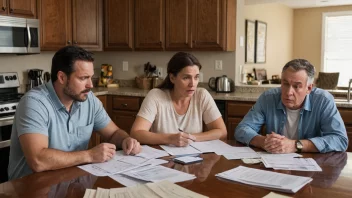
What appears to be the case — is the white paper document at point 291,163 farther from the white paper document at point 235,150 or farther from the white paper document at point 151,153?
the white paper document at point 151,153

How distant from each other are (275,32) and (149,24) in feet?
13.1

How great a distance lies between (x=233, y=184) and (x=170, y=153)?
49 cm

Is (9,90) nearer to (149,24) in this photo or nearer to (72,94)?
(149,24)

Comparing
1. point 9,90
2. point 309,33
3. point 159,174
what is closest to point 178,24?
point 9,90

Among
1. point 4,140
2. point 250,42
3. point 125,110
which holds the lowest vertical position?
point 4,140

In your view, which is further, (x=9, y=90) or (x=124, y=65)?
(x=124, y=65)

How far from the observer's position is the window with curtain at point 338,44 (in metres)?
8.03

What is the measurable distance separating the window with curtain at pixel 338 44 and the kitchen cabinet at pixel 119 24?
5434 millimetres

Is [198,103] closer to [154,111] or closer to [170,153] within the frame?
[154,111]

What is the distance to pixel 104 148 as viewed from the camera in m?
1.63

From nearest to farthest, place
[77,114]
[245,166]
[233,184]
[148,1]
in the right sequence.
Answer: [233,184] → [245,166] → [77,114] → [148,1]

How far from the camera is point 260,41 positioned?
6.52 m

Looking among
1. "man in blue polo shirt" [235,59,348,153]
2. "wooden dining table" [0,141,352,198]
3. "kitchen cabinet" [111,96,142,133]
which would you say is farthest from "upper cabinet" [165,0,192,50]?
"wooden dining table" [0,141,352,198]

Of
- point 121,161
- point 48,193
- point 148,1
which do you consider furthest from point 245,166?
point 148,1
